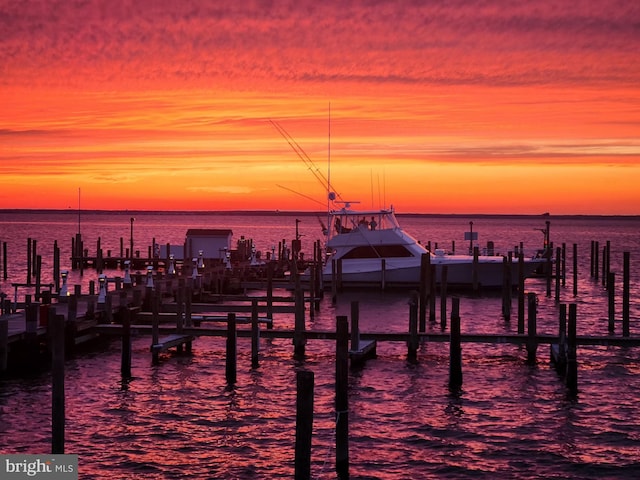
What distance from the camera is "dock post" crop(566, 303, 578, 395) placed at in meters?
21.5

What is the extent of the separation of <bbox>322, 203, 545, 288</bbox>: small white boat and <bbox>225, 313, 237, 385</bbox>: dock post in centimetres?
2217

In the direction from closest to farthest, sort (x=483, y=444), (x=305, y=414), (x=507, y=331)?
(x=305, y=414) < (x=483, y=444) < (x=507, y=331)

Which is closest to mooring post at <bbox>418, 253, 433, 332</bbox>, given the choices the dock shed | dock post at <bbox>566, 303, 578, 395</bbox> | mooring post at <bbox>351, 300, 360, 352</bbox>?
mooring post at <bbox>351, 300, 360, 352</bbox>

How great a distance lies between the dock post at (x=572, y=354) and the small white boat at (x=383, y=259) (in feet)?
76.0

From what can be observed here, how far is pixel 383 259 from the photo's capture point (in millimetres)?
46406

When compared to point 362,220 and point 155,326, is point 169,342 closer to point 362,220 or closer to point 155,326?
point 155,326

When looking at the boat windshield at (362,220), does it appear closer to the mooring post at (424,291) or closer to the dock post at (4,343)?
the mooring post at (424,291)

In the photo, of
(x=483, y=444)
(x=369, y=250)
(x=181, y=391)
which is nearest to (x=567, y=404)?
(x=483, y=444)

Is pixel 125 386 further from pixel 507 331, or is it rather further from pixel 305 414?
pixel 507 331

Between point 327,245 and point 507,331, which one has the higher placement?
point 327,245

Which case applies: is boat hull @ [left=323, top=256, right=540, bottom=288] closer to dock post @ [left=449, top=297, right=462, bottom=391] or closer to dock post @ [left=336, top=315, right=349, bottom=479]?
dock post @ [left=449, top=297, right=462, bottom=391]

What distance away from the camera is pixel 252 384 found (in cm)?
2362

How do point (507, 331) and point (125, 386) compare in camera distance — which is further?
point (507, 331)

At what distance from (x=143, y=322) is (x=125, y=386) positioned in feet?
21.0
